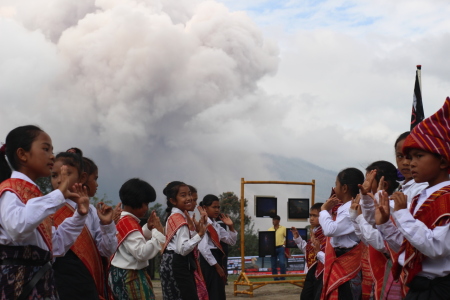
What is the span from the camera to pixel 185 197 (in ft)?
23.1

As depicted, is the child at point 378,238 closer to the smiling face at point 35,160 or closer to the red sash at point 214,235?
the smiling face at point 35,160

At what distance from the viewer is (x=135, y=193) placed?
5.70m

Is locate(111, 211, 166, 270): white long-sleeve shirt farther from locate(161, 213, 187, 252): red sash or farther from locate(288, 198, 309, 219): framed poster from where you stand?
locate(288, 198, 309, 219): framed poster

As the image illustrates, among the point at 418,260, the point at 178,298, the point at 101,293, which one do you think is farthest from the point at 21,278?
the point at 178,298

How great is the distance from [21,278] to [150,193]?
248 centimetres

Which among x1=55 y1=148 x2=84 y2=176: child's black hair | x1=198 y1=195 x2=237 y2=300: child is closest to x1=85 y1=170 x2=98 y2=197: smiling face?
x1=55 y1=148 x2=84 y2=176: child's black hair

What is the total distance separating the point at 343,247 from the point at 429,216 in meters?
2.72

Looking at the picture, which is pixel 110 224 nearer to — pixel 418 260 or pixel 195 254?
pixel 418 260

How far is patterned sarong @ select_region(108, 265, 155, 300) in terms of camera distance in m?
5.35

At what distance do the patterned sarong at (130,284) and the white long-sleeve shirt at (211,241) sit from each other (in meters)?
3.25

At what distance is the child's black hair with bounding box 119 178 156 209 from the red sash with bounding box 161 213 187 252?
105 cm

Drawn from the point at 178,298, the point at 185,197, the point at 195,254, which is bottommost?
the point at 178,298

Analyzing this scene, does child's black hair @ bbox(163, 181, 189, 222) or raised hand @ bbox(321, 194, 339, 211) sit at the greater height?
child's black hair @ bbox(163, 181, 189, 222)

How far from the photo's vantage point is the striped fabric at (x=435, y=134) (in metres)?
3.46
